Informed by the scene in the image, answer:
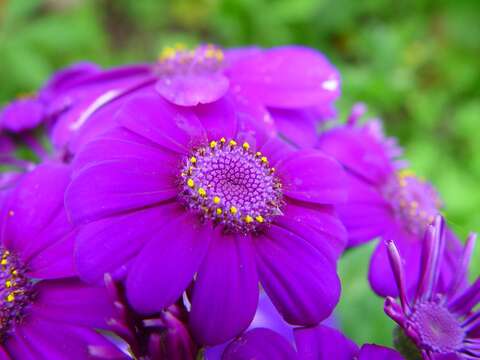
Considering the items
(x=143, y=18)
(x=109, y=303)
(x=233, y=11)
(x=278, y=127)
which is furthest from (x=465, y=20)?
(x=109, y=303)

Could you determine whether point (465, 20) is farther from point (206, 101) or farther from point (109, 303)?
point (109, 303)

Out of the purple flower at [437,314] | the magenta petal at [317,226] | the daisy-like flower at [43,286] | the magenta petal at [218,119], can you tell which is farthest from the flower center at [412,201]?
the daisy-like flower at [43,286]

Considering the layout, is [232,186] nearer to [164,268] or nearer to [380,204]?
[164,268]

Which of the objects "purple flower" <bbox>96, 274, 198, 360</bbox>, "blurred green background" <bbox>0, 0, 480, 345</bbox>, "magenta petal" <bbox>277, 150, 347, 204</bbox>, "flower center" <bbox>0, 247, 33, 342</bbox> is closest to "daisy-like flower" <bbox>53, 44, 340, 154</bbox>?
"magenta petal" <bbox>277, 150, 347, 204</bbox>

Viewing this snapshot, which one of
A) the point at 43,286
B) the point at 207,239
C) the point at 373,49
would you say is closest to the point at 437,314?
the point at 207,239

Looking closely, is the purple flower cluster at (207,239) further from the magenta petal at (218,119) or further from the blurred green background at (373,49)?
the blurred green background at (373,49)
